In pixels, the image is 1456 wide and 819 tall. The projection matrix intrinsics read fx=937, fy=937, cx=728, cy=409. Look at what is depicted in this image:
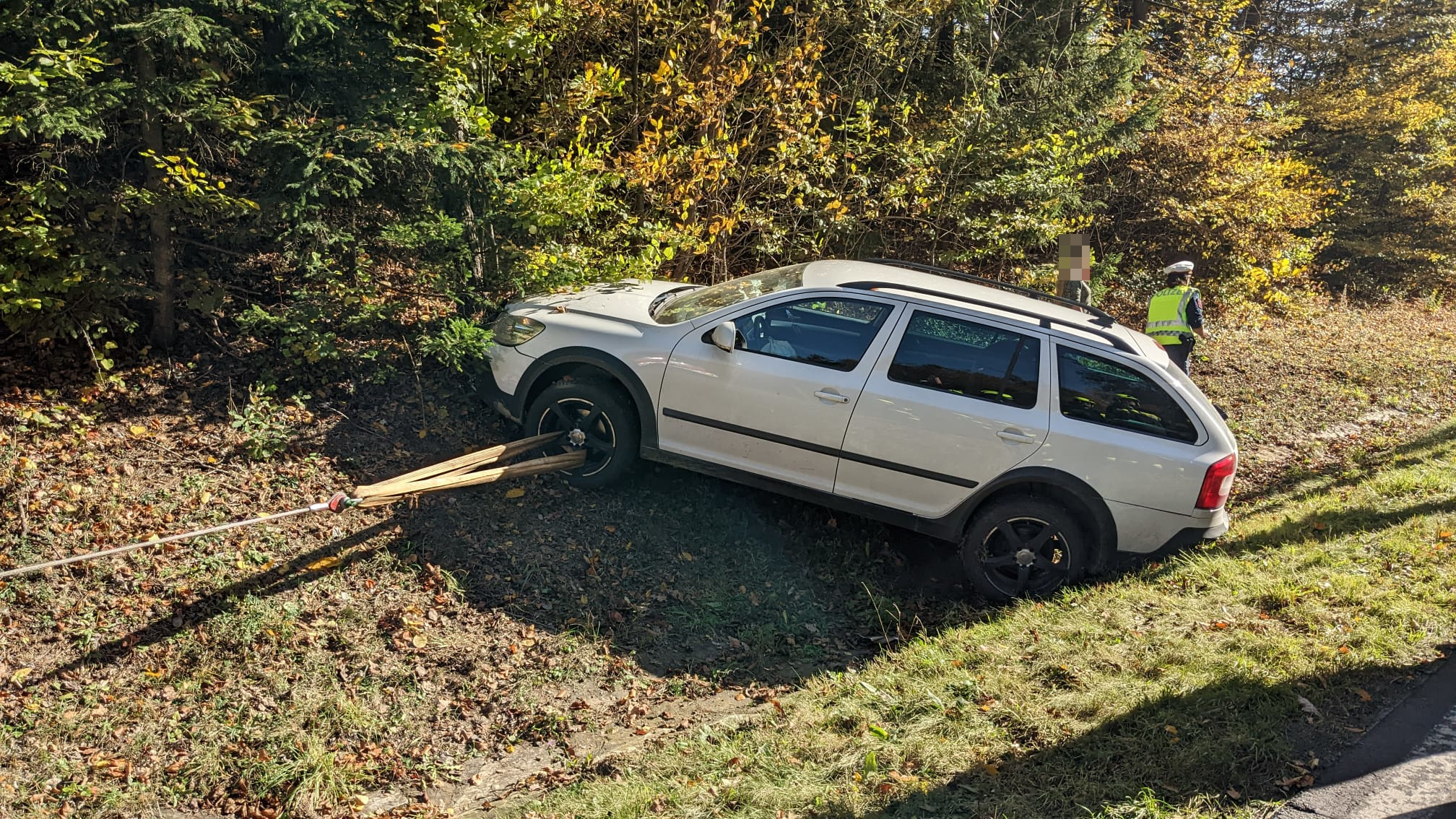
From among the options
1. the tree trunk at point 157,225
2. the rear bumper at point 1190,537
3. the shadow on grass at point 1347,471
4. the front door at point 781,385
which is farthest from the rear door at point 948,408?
the tree trunk at point 157,225

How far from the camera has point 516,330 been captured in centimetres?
665

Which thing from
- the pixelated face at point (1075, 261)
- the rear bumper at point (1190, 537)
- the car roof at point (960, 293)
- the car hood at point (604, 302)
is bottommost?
the rear bumper at point (1190, 537)

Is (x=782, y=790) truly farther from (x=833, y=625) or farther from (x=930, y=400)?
(x=930, y=400)

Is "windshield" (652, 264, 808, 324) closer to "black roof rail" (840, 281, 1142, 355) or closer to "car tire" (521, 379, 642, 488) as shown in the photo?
"black roof rail" (840, 281, 1142, 355)

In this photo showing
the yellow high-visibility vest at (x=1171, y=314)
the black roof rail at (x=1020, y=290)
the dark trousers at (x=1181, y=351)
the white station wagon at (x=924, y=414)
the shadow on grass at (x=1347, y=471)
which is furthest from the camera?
the dark trousers at (x=1181, y=351)

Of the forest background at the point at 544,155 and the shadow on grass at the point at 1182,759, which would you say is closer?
the shadow on grass at the point at 1182,759

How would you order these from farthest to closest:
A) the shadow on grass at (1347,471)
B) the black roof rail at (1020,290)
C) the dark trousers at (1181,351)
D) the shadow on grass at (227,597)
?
the dark trousers at (1181,351), the shadow on grass at (1347,471), the black roof rail at (1020,290), the shadow on grass at (227,597)

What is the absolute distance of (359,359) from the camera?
7055 mm

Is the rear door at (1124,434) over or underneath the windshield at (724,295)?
underneath

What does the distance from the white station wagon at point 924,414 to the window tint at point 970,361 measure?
0.01 m

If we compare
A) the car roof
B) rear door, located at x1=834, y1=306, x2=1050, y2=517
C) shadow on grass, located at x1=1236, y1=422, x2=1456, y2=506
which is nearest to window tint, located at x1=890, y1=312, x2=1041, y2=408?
rear door, located at x1=834, y1=306, x2=1050, y2=517

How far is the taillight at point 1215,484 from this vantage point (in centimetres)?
576

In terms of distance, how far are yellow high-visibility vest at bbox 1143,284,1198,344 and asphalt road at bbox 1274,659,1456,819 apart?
16.2 feet

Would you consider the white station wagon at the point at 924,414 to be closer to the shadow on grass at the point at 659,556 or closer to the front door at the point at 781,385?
the front door at the point at 781,385
